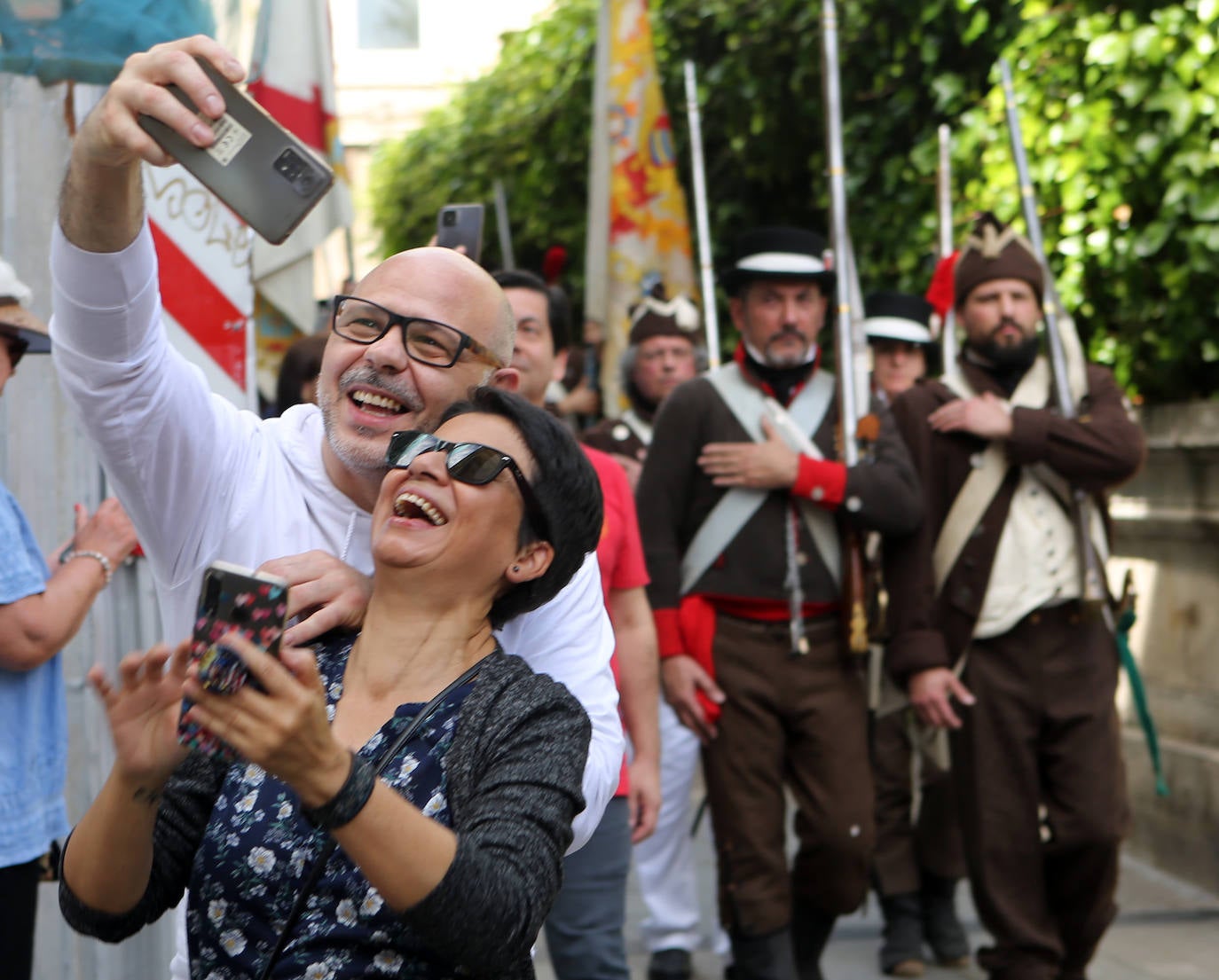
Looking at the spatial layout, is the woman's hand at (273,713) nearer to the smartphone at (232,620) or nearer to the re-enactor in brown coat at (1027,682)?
the smartphone at (232,620)

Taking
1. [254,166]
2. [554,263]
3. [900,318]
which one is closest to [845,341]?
[900,318]

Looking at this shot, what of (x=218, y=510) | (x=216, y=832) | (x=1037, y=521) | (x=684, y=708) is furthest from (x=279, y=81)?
(x=216, y=832)

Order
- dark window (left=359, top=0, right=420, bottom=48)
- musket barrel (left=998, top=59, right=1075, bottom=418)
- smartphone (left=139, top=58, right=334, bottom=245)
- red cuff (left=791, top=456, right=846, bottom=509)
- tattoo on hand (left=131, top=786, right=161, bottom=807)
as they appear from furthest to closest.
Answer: dark window (left=359, top=0, right=420, bottom=48), musket barrel (left=998, top=59, right=1075, bottom=418), red cuff (left=791, top=456, right=846, bottom=509), smartphone (left=139, top=58, right=334, bottom=245), tattoo on hand (left=131, top=786, right=161, bottom=807)

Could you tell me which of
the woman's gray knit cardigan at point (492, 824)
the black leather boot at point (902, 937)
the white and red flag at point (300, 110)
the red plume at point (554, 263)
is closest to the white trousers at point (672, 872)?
the black leather boot at point (902, 937)

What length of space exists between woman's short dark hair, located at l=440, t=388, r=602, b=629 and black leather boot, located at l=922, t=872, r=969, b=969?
396cm

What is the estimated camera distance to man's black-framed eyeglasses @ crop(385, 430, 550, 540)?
2217 mm

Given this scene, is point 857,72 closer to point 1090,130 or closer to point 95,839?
point 1090,130

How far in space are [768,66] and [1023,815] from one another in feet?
21.1

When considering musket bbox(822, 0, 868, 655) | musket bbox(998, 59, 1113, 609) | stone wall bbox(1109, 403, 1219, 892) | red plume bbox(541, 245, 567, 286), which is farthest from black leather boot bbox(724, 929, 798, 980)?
red plume bbox(541, 245, 567, 286)

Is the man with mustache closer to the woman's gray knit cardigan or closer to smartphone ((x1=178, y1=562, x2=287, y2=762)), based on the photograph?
the woman's gray knit cardigan

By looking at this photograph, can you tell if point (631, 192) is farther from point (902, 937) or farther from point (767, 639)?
point (902, 937)

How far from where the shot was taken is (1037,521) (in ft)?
17.5

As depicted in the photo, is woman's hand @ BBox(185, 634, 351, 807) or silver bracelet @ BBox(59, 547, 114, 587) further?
silver bracelet @ BBox(59, 547, 114, 587)

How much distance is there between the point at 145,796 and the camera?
195 centimetres
